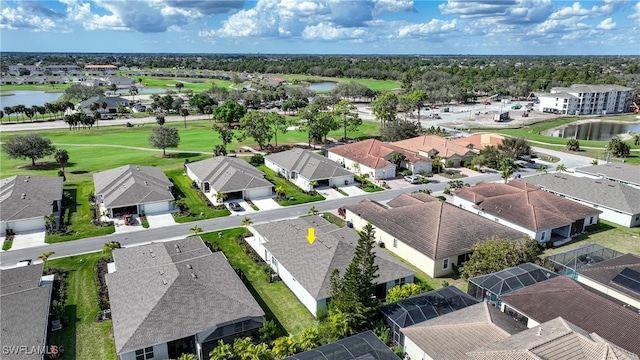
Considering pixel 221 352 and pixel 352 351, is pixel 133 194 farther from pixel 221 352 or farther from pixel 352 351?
pixel 352 351

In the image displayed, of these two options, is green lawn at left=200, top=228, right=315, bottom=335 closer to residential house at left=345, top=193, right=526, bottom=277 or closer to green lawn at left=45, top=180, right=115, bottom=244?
residential house at left=345, top=193, right=526, bottom=277

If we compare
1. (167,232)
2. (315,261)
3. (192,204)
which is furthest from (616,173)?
(167,232)

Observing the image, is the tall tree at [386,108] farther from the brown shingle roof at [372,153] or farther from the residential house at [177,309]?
the residential house at [177,309]

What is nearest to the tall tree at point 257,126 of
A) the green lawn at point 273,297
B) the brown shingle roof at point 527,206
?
the green lawn at point 273,297

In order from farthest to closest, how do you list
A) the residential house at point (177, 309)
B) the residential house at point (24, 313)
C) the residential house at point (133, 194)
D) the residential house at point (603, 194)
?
the residential house at point (133, 194) < the residential house at point (603, 194) < the residential house at point (177, 309) < the residential house at point (24, 313)

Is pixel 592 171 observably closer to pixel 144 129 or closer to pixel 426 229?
pixel 426 229

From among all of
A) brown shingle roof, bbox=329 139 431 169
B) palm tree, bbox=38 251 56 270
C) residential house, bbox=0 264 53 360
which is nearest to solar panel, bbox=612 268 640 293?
brown shingle roof, bbox=329 139 431 169
